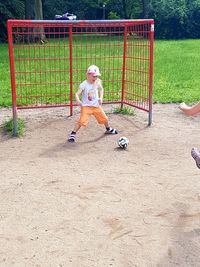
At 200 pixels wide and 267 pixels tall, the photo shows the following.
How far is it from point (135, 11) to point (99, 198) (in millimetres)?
38892

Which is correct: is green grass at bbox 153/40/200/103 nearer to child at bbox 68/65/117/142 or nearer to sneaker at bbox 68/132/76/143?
child at bbox 68/65/117/142

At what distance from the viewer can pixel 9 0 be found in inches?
1165

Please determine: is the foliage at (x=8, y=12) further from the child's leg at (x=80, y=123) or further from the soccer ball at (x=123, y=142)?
the soccer ball at (x=123, y=142)

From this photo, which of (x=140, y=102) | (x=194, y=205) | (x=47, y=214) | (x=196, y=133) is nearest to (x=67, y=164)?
(x=47, y=214)

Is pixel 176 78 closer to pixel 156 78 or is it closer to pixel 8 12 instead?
pixel 156 78

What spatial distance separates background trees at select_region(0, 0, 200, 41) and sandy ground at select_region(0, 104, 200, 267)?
67.3 feet

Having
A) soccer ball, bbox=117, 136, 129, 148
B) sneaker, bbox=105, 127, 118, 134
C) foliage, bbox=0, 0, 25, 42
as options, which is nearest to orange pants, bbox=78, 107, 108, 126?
sneaker, bbox=105, 127, 118, 134

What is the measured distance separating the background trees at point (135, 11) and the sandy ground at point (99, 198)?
67.3 ft

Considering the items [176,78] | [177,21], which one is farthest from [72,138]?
[177,21]

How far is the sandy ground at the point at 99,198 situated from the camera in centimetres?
365

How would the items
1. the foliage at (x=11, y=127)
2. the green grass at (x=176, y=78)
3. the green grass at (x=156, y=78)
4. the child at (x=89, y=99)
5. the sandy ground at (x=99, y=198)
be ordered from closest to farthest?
the sandy ground at (x=99, y=198), the child at (x=89, y=99), the foliage at (x=11, y=127), the green grass at (x=156, y=78), the green grass at (x=176, y=78)

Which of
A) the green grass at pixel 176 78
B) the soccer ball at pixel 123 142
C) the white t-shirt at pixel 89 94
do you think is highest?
the white t-shirt at pixel 89 94

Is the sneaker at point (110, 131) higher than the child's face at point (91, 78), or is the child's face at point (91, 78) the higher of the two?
the child's face at point (91, 78)

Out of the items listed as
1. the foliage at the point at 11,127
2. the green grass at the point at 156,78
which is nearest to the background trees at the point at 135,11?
the green grass at the point at 156,78
